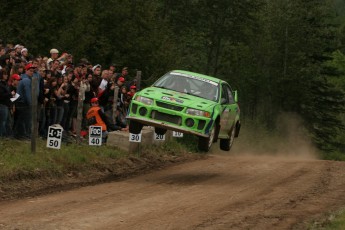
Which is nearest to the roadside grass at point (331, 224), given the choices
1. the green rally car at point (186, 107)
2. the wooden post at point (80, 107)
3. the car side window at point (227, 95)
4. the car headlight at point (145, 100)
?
the green rally car at point (186, 107)

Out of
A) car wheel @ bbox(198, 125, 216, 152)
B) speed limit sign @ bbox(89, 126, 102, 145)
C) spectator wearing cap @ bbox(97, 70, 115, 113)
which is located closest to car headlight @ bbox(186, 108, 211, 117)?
car wheel @ bbox(198, 125, 216, 152)

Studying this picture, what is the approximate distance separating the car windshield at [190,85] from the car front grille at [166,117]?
1.43 metres

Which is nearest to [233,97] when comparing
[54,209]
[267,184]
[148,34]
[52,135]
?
[267,184]

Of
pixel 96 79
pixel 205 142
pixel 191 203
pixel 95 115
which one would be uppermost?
pixel 96 79

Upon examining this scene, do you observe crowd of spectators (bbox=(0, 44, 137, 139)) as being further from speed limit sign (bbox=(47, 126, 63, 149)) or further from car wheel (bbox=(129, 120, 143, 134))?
car wheel (bbox=(129, 120, 143, 134))

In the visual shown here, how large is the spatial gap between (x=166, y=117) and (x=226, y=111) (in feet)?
7.08

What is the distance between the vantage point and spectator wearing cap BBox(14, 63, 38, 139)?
16266 millimetres

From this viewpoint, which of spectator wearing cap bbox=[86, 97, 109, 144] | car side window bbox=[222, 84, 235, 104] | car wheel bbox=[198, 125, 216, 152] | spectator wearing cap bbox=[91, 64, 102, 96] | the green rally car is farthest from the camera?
spectator wearing cap bbox=[91, 64, 102, 96]

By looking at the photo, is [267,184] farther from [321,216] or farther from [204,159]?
[204,159]

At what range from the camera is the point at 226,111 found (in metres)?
17.8

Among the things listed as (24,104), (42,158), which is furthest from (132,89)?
(42,158)

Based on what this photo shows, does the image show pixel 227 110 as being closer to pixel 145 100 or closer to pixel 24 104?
pixel 145 100

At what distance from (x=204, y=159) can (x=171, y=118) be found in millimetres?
7125

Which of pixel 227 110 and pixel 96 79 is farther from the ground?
pixel 96 79
